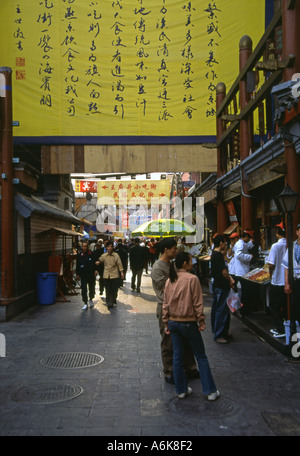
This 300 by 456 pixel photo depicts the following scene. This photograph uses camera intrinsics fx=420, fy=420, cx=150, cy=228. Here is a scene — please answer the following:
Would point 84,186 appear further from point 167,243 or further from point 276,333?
point 167,243

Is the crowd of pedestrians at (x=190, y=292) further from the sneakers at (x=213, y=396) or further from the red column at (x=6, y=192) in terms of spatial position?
the red column at (x=6, y=192)

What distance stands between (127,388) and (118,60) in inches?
526

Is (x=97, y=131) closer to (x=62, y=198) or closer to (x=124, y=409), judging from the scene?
(x=62, y=198)

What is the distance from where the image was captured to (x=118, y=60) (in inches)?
629

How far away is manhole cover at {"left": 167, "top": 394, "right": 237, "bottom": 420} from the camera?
4867 millimetres

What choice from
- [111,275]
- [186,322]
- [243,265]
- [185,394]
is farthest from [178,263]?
[111,275]

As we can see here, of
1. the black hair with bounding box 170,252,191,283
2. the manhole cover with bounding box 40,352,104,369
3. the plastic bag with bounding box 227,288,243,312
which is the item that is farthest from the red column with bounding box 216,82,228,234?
the black hair with bounding box 170,252,191,283

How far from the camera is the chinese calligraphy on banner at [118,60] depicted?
15789 millimetres

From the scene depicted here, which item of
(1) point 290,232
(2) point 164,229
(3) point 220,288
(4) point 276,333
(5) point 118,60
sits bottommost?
(4) point 276,333

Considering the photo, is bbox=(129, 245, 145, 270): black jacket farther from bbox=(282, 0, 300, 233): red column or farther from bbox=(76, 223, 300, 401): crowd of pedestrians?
bbox=(282, 0, 300, 233): red column

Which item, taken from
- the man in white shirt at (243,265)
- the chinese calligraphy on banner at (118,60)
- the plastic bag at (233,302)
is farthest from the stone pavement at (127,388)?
the chinese calligraphy on banner at (118,60)

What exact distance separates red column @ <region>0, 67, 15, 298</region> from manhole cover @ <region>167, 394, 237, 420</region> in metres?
7.11

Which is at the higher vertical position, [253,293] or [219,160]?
[219,160]
